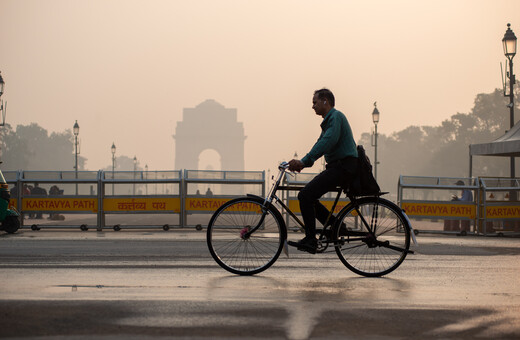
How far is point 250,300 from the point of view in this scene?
5473 millimetres

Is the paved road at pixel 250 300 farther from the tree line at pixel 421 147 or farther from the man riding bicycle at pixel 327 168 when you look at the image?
the tree line at pixel 421 147

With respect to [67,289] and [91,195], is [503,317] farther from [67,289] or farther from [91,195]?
[91,195]

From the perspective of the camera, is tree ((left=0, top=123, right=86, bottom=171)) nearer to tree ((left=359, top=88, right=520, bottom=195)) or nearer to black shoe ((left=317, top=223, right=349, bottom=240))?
tree ((left=359, top=88, right=520, bottom=195))

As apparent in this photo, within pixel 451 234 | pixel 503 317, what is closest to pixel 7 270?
pixel 503 317

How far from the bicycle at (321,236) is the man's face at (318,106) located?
2.19 ft

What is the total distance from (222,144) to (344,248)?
5509 inches

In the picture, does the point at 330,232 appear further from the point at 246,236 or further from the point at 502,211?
the point at 502,211

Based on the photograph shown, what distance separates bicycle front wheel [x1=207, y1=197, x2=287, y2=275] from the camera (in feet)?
23.3

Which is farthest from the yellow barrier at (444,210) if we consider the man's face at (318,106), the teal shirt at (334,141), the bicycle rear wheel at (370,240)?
the teal shirt at (334,141)

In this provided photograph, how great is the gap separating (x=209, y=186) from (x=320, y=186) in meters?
12.0

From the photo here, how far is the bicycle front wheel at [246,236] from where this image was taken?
7.09m

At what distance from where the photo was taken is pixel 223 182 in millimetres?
18625

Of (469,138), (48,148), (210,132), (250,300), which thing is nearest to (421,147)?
(469,138)

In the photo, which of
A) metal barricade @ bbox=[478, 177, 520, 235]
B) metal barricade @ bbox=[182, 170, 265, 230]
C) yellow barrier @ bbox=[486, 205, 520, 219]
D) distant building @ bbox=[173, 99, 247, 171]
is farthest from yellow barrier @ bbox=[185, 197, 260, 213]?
distant building @ bbox=[173, 99, 247, 171]
